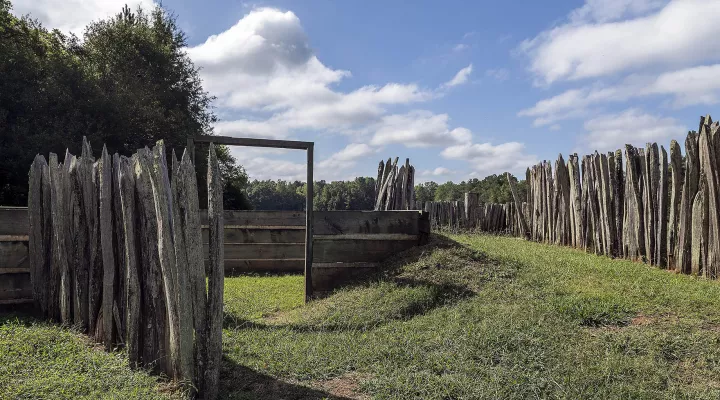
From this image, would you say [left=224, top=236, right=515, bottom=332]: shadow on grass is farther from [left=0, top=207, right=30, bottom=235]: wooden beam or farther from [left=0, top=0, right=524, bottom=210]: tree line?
[left=0, top=0, right=524, bottom=210]: tree line

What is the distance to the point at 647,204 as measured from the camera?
891 centimetres

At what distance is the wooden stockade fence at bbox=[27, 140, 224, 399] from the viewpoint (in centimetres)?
420

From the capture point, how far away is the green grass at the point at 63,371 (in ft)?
13.2

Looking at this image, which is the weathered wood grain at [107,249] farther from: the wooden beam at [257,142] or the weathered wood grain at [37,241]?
the wooden beam at [257,142]

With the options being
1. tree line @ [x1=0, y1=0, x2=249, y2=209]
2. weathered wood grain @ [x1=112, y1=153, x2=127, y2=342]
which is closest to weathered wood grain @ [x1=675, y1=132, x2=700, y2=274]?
weathered wood grain @ [x1=112, y1=153, x2=127, y2=342]

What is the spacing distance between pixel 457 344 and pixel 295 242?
6801mm

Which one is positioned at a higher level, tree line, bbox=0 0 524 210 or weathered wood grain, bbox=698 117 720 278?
tree line, bbox=0 0 524 210

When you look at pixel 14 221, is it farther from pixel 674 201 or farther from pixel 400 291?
pixel 674 201

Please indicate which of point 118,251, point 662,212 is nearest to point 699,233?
point 662,212

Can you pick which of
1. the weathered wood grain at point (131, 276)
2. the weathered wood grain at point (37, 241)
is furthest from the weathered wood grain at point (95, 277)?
the weathered wood grain at point (37, 241)

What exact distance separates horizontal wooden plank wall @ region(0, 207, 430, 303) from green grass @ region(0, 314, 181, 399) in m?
1.93

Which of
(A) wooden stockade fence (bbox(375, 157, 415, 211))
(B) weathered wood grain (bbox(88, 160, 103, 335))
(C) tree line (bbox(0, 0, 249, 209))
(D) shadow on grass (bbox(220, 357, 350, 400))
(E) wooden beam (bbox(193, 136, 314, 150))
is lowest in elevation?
(D) shadow on grass (bbox(220, 357, 350, 400))

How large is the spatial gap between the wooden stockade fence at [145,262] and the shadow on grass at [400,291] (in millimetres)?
1687

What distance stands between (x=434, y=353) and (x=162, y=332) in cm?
263
